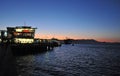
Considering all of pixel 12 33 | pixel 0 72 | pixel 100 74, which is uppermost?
pixel 12 33

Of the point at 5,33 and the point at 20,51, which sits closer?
the point at 20,51

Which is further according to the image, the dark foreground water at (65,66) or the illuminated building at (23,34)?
the illuminated building at (23,34)

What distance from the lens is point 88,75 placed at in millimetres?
27062

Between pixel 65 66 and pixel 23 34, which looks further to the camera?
pixel 23 34

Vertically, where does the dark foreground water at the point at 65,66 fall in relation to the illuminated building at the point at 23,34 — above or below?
below

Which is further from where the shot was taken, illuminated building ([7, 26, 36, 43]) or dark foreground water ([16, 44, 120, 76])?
illuminated building ([7, 26, 36, 43])

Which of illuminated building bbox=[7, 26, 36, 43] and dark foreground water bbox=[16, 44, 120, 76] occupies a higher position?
illuminated building bbox=[7, 26, 36, 43]

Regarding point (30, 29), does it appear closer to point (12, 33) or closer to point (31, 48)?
point (12, 33)

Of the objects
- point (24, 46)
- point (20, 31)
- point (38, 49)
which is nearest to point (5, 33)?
point (20, 31)

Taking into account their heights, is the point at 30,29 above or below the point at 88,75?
above

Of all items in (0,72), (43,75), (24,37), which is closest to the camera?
(0,72)

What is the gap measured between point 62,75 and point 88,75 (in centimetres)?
425

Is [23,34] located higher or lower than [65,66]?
higher

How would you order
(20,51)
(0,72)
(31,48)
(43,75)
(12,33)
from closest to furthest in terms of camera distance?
(0,72) < (43,75) < (20,51) < (31,48) < (12,33)
